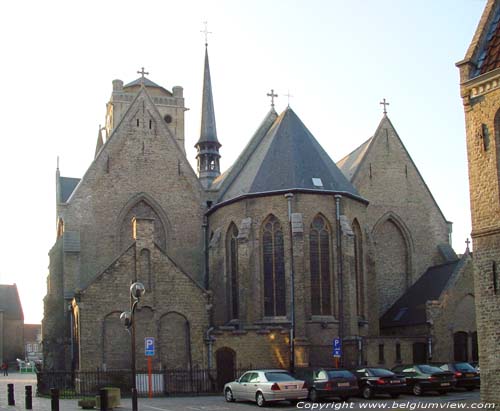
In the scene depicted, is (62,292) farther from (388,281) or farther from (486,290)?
(486,290)

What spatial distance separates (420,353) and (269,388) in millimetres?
15251

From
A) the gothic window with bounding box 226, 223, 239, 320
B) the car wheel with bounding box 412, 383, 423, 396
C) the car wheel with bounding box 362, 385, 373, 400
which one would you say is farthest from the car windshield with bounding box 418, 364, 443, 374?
the gothic window with bounding box 226, 223, 239, 320

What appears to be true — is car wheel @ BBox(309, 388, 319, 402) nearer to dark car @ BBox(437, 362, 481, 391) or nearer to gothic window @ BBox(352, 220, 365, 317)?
dark car @ BBox(437, 362, 481, 391)

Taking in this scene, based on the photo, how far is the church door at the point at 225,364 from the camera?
118 feet

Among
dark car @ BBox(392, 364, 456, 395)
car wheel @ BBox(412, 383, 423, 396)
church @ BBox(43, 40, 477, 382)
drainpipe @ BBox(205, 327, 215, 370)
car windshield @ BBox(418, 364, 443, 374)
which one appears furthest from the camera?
church @ BBox(43, 40, 477, 382)

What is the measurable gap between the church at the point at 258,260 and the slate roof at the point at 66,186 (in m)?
0.15

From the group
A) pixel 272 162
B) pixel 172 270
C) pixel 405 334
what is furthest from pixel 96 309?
pixel 405 334

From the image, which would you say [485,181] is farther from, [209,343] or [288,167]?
[288,167]

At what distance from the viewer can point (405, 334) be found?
141ft

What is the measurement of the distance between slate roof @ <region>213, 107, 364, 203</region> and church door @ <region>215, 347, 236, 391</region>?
8294 millimetres

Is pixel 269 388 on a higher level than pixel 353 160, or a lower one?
lower

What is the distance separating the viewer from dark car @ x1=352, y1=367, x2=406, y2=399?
2894cm

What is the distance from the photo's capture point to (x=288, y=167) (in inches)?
1596

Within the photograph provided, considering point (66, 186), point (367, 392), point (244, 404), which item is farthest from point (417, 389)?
point (66, 186)
